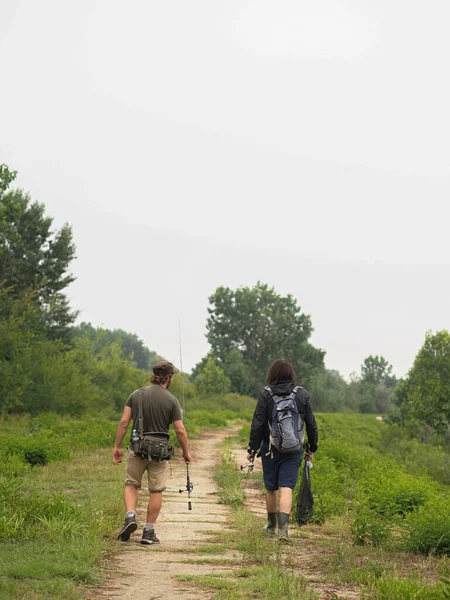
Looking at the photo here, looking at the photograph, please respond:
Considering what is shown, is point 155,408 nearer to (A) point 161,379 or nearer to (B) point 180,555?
(A) point 161,379

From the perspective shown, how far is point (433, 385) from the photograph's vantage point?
45.0 metres

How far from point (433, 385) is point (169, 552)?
39.1 meters

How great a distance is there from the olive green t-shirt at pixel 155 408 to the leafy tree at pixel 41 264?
40121mm

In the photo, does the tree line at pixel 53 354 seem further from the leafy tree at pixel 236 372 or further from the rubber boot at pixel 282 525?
the rubber boot at pixel 282 525

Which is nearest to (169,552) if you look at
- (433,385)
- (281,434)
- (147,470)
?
(147,470)

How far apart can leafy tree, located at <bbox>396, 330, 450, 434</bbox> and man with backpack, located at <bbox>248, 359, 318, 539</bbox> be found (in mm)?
36476

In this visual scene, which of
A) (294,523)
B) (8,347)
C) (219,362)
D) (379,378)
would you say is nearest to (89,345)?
(8,347)

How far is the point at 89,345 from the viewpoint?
197 feet

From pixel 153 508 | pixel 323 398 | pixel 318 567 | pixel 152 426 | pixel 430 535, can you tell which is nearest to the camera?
pixel 318 567

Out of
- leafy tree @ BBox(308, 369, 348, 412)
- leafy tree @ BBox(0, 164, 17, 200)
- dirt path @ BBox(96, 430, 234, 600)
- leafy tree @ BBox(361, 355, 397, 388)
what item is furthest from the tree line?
leafy tree @ BBox(361, 355, 397, 388)

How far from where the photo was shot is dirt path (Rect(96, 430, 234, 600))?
20.8 ft

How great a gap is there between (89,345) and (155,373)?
5189 centimetres

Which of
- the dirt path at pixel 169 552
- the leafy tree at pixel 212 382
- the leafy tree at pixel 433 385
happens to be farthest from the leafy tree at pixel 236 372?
the dirt path at pixel 169 552

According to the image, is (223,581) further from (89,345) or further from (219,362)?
(219,362)
